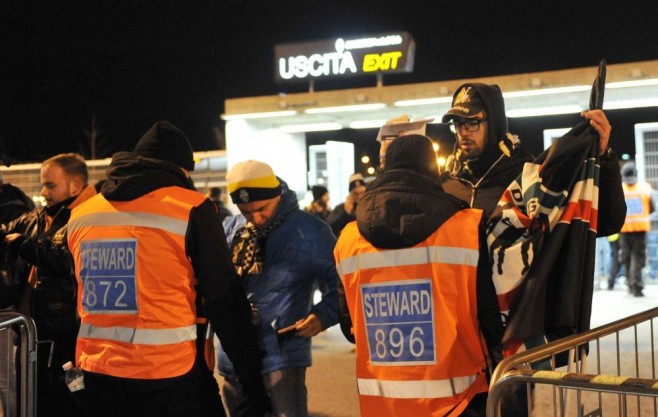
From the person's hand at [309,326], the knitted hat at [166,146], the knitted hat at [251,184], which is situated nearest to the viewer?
the knitted hat at [166,146]

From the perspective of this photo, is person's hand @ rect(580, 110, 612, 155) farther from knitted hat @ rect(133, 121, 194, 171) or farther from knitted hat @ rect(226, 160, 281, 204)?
knitted hat @ rect(133, 121, 194, 171)

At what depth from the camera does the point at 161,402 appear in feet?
11.5

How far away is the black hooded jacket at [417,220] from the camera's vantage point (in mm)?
2975

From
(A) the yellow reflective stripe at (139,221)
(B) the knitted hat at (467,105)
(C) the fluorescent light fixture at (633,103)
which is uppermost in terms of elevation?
(C) the fluorescent light fixture at (633,103)

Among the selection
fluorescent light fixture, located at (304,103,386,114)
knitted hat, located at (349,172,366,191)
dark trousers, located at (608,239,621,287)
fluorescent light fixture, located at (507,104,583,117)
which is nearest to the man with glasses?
knitted hat, located at (349,172,366,191)

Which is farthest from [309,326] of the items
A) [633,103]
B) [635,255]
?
[633,103]

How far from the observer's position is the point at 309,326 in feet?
13.0

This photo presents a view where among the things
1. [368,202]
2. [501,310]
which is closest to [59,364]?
[368,202]

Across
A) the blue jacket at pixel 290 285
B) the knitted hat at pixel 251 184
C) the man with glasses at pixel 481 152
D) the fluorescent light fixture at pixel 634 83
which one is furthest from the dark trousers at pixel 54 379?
the fluorescent light fixture at pixel 634 83

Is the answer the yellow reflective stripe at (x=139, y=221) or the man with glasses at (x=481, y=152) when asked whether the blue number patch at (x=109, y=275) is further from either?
the man with glasses at (x=481, y=152)

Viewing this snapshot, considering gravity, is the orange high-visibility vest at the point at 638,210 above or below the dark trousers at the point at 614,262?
above

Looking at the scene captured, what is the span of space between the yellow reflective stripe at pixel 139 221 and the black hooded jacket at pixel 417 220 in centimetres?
91

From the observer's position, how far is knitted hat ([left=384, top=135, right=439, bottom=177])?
3.15 metres

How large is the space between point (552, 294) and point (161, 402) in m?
1.78
